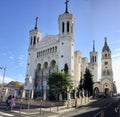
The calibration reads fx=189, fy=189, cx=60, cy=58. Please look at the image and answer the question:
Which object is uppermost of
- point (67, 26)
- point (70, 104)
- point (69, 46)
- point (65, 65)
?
point (67, 26)

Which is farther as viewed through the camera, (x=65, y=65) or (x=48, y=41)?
(x=48, y=41)

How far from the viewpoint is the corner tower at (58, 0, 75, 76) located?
59562mm

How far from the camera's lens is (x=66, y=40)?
202ft

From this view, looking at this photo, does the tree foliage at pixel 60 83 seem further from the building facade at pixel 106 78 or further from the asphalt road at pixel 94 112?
the building facade at pixel 106 78

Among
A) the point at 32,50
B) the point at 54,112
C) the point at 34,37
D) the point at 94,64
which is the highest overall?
Result: the point at 34,37

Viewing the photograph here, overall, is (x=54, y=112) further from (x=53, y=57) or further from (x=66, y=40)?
(x=53, y=57)

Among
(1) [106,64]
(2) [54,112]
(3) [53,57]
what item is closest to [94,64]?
(1) [106,64]

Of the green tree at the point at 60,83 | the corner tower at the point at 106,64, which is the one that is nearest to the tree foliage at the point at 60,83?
the green tree at the point at 60,83

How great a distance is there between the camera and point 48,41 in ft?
228

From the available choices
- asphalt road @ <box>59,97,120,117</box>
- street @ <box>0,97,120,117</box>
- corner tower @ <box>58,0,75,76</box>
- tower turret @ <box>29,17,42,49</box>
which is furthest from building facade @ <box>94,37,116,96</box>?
street @ <box>0,97,120,117</box>

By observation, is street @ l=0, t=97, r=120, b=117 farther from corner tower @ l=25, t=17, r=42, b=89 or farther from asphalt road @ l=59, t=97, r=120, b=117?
corner tower @ l=25, t=17, r=42, b=89

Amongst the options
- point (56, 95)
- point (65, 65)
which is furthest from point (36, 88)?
point (56, 95)

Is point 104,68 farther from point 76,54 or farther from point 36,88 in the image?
point 36,88

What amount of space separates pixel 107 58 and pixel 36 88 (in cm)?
4240
